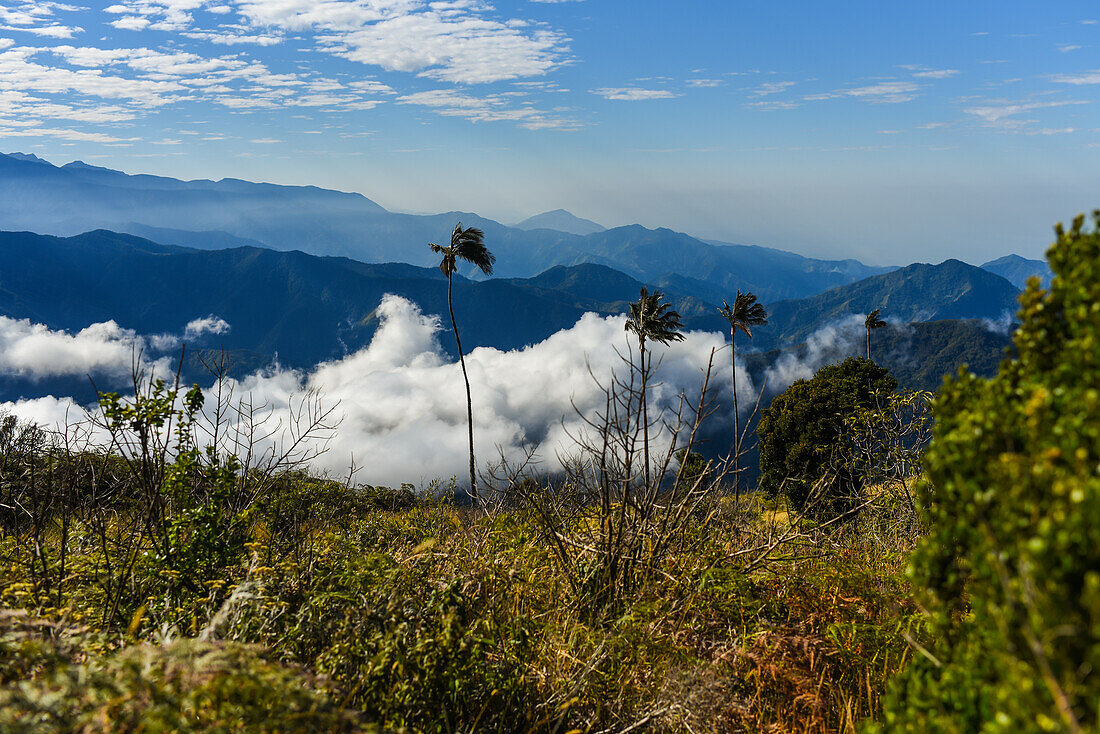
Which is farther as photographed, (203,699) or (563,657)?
(563,657)

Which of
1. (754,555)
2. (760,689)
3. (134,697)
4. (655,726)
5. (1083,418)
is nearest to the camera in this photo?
(1083,418)

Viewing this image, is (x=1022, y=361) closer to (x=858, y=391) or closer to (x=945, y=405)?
(x=945, y=405)

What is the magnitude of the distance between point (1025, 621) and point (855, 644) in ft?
8.36

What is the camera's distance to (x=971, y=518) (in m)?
1.86

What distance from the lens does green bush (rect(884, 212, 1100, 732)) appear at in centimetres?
134

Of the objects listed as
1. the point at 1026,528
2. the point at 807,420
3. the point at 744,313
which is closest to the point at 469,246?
the point at 744,313

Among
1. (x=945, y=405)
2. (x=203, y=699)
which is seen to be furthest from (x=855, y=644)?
(x=203, y=699)

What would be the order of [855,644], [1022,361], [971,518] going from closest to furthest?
[971,518] → [1022,361] → [855,644]

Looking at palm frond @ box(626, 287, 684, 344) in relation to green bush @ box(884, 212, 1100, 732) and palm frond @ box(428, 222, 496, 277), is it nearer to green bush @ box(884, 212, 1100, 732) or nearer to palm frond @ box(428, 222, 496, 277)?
palm frond @ box(428, 222, 496, 277)

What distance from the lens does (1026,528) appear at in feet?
4.99

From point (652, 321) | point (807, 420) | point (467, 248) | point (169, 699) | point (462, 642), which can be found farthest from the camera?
point (807, 420)

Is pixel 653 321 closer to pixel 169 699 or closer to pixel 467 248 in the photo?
pixel 467 248

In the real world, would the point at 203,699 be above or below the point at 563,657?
above

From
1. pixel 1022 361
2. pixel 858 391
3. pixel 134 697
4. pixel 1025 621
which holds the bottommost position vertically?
pixel 858 391
